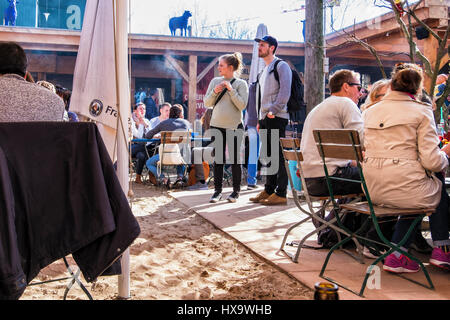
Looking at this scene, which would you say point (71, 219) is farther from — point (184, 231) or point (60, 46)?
point (60, 46)

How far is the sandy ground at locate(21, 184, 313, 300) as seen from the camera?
9.51 ft

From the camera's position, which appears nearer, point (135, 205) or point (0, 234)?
point (0, 234)

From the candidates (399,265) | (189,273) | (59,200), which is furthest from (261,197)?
(59,200)

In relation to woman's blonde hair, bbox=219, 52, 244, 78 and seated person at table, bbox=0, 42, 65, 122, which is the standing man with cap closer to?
woman's blonde hair, bbox=219, 52, 244, 78

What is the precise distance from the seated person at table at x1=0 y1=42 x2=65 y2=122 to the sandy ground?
107cm

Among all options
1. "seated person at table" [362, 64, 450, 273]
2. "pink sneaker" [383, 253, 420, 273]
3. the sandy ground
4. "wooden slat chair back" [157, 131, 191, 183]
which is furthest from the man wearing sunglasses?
"wooden slat chair back" [157, 131, 191, 183]

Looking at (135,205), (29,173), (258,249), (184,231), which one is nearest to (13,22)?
(135,205)

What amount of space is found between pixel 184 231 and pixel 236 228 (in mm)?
471

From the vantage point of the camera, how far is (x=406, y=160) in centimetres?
309

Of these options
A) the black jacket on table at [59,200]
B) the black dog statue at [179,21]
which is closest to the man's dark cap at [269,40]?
the black jacket on table at [59,200]

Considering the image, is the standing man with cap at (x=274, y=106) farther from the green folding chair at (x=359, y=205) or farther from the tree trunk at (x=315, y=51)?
the green folding chair at (x=359, y=205)

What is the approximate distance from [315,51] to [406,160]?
4.79 meters

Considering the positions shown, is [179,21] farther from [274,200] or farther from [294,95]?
[274,200]

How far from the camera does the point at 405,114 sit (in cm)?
310
